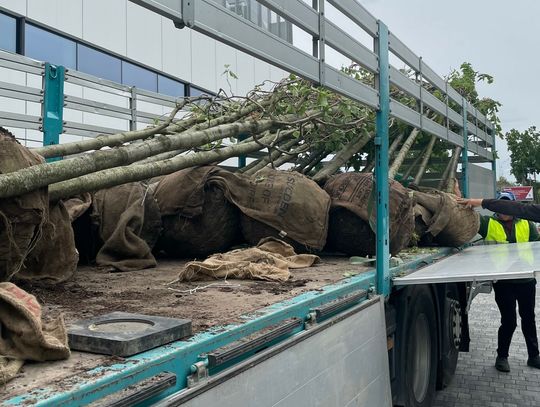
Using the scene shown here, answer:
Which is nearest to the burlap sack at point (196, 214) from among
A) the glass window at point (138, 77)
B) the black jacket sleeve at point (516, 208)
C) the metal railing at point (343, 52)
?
the metal railing at point (343, 52)

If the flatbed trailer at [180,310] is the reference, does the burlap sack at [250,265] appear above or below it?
above

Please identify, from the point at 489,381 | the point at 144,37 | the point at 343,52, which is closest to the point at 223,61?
the point at 144,37

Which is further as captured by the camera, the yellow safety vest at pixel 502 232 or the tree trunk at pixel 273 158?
the yellow safety vest at pixel 502 232

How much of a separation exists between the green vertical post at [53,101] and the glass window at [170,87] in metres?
11.3

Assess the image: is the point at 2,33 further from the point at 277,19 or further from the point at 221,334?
the point at 221,334

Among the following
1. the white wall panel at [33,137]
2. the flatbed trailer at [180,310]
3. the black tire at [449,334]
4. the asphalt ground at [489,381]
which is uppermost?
the white wall panel at [33,137]

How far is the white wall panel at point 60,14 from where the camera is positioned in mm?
11297

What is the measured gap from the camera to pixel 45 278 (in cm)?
269

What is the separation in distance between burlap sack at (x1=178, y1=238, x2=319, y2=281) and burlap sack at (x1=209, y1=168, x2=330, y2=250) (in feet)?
0.72

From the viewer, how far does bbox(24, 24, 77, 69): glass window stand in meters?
11.5

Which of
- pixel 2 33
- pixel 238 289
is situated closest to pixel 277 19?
pixel 238 289

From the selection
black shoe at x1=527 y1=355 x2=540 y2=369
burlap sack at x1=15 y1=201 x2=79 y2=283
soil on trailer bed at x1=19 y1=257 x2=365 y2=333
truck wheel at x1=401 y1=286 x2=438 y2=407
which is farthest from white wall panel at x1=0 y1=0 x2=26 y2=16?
black shoe at x1=527 y1=355 x2=540 y2=369

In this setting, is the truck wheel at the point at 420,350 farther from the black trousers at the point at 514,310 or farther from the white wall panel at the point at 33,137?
the white wall panel at the point at 33,137

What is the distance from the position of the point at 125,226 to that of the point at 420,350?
7.98ft
